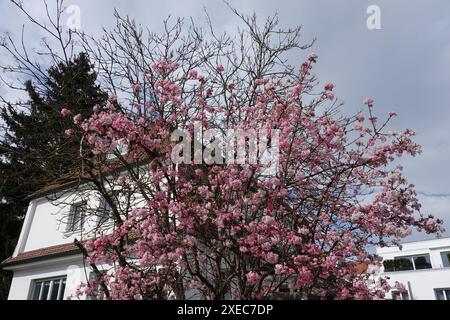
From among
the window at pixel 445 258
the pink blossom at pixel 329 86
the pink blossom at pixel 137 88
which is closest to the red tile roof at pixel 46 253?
the pink blossom at pixel 137 88

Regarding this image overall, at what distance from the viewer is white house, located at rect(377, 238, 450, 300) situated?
26.2 metres

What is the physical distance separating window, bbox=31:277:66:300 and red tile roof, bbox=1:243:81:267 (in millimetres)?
923

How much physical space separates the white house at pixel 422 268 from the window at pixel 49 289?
23408 millimetres

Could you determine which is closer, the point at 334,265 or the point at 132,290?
the point at 334,265

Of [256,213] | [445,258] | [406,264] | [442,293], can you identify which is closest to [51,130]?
[256,213]

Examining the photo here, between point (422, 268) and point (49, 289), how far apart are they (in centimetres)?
2972

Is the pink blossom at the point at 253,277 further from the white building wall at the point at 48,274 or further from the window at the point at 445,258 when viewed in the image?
the window at the point at 445,258

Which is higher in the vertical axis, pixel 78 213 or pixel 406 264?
pixel 406 264

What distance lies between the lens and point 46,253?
11891mm

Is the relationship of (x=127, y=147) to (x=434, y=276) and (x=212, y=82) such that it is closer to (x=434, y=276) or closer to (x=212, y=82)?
(x=212, y=82)

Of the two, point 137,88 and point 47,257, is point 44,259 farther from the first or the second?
point 137,88
